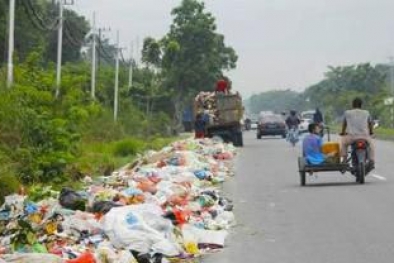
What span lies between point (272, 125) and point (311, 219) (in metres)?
40.8

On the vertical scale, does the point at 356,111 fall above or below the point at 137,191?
above

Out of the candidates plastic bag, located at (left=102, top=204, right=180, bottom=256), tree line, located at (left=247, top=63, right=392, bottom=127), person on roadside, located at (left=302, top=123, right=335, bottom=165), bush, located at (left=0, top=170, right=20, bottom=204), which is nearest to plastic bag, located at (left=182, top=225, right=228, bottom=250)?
plastic bag, located at (left=102, top=204, right=180, bottom=256)

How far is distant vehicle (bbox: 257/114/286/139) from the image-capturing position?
178 feet

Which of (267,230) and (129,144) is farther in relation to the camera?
(129,144)

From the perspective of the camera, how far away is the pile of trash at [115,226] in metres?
9.97

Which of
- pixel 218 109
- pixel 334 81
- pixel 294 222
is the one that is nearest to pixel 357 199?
pixel 294 222

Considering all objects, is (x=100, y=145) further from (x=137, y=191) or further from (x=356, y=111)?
(x=137, y=191)

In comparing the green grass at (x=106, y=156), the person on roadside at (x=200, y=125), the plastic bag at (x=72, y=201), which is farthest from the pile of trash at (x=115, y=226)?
the person on roadside at (x=200, y=125)

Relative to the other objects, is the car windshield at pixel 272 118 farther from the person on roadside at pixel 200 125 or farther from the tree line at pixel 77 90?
the person on roadside at pixel 200 125

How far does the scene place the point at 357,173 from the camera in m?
19.9

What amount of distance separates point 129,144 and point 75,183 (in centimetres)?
1570

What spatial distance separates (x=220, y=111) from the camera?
4106 cm

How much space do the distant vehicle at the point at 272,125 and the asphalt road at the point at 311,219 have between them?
100 feet

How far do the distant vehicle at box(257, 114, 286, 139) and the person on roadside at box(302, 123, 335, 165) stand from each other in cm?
3436
